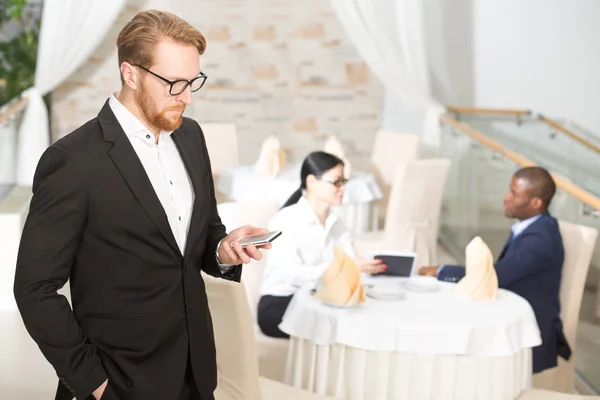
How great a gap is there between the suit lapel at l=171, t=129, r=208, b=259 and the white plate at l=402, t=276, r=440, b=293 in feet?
5.26

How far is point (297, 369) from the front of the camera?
3.07m

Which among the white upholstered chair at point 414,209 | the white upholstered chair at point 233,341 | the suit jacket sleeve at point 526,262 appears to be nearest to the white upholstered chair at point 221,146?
the white upholstered chair at point 414,209

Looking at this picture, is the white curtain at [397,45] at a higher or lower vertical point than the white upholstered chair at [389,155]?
higher

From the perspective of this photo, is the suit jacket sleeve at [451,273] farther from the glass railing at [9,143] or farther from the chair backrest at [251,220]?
the glass railing at [9,143]

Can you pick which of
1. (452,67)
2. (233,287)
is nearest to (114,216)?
(233,287)

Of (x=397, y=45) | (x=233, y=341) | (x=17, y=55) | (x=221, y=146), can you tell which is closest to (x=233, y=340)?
(x=233, y=341)

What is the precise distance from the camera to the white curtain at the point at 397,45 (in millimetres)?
6879

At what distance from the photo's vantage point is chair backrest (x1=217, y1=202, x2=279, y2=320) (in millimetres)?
3605

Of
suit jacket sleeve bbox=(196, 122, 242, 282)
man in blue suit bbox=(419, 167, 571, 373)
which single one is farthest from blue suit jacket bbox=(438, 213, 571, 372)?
suit jacket sleeve bbox=(196, 122, 242, 282)

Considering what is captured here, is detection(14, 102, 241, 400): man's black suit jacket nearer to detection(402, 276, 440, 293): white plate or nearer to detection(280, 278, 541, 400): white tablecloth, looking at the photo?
detection(280, 278, 541, 400): white tablecloth

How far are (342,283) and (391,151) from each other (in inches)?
144

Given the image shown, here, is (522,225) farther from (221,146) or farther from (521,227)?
(221,146)

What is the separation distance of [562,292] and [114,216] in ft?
7.88

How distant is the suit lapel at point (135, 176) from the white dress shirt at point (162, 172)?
0.03 m
